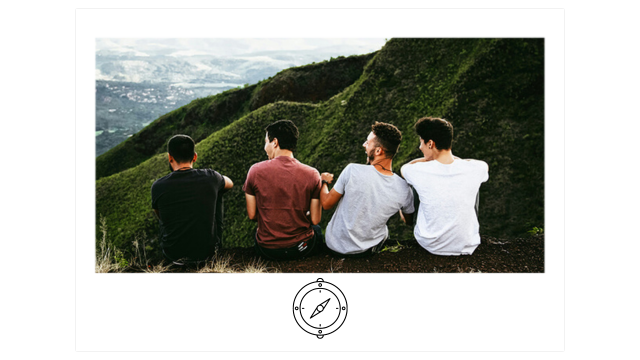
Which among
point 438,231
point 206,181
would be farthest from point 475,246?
point 206,181

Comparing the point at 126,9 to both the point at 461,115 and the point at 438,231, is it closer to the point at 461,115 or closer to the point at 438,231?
the point at 438,231

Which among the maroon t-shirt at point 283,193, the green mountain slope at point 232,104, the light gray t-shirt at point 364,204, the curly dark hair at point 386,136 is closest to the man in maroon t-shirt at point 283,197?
the maroon t-shirt at point 283,193

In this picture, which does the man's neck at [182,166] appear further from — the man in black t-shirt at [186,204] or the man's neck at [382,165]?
the man's neck at [382,165]

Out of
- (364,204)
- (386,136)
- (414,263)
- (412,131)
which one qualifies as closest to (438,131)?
(386,136)

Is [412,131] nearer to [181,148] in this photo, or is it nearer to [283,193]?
[283,193]

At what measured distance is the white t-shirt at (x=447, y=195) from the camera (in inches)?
172

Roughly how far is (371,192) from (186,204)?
222 cm

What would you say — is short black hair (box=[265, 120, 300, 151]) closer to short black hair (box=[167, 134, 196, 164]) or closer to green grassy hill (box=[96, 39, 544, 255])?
short black hair (box=[167, 134, 196, 164])

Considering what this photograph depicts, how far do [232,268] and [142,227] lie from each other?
17.7 feet

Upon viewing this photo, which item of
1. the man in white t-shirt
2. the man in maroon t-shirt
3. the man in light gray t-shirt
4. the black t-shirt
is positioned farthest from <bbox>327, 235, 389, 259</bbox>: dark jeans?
the black t-shirt

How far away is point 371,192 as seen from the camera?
4.31 meters

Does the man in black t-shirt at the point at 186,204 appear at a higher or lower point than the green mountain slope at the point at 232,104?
lower

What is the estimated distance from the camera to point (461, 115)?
25.9 feet

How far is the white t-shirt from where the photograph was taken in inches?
172
